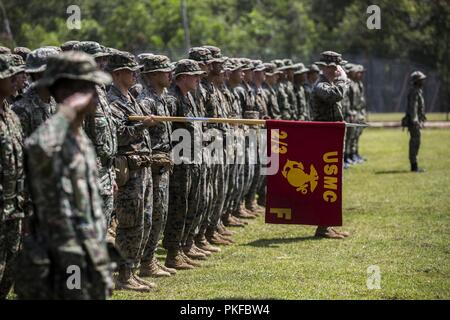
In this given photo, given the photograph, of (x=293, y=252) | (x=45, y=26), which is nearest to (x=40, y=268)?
(x=293, y=252)

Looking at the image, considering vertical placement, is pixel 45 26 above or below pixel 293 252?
above

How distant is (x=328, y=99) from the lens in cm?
1396

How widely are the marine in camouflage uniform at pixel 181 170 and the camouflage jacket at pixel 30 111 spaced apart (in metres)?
3.13

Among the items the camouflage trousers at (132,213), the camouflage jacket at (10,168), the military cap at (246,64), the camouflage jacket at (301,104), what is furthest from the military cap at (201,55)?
the camouflage jacket at (301,104)

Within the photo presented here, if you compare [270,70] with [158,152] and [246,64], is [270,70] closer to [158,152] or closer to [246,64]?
[246,64]

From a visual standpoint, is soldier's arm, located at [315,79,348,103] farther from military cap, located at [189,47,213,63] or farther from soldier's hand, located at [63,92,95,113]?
soldier's hand, located at [63,92,95,113]

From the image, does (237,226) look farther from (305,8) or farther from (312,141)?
(305,8)

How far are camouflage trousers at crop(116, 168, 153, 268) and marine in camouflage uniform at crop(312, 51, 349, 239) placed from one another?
4.51 metres

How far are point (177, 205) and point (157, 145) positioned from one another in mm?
1212

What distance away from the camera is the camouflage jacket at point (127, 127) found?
9.89 meters

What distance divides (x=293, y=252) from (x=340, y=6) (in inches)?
1762

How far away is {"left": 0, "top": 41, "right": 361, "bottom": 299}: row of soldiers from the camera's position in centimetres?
596

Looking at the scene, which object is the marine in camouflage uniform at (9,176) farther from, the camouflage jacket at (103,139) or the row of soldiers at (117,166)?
the camouflage jacket at (103,139)

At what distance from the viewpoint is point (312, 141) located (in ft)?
38.3
